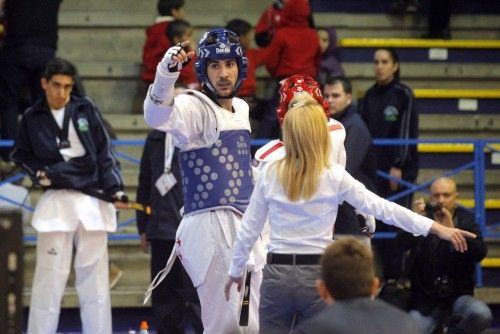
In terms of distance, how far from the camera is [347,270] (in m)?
4.75

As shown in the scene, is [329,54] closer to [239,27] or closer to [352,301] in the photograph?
[239,27]

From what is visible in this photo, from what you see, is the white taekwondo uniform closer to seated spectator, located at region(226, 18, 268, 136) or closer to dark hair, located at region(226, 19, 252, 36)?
seated spectator, located at region(226, 18, 268, 136)

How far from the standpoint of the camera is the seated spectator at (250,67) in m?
11.6

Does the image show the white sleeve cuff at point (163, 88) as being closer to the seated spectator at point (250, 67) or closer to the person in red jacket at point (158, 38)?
the seated spectator at point (250, 67)

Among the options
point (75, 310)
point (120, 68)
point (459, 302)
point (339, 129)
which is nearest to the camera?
point (339, 129)

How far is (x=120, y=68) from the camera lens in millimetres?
12461

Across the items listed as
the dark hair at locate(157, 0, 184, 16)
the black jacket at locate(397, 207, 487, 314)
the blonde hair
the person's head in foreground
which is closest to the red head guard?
the blonde hair

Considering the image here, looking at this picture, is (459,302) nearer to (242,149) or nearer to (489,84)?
(242,149)

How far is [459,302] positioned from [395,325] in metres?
4.63

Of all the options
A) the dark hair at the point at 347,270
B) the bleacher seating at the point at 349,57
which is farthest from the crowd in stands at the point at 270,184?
the bleacher seating at the point at 349,57

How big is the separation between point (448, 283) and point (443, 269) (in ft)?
0.32

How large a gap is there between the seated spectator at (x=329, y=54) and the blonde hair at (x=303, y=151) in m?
5.69

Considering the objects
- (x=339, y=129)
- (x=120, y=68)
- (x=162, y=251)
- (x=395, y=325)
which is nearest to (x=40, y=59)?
(x=120, y=68)

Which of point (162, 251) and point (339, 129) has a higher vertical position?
point (339, 129)
